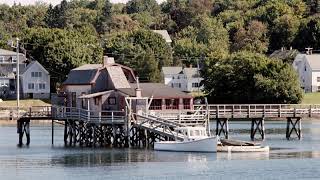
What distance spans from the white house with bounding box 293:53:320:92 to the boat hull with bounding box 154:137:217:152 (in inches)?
4104

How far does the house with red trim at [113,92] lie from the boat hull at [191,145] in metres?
7.14

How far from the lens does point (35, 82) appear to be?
606ft

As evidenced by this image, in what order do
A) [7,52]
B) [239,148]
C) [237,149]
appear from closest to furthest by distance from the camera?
[237,149], [239,148], [7,52]

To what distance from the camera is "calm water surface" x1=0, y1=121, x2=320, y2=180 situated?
246 ft

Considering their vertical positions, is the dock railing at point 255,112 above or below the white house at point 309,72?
below

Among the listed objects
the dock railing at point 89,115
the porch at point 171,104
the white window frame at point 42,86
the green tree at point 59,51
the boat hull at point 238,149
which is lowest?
the boat hull at point 238,149

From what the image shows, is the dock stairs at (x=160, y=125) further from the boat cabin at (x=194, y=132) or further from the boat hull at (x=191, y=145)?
the boat hull at (x=191, y=145)

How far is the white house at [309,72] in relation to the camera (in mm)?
192125

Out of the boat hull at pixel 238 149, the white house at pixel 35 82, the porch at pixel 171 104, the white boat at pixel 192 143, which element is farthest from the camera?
the white house at pixel 35 82

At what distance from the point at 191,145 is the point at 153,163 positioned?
7.48m

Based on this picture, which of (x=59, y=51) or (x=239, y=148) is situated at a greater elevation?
(x=59, y=51)

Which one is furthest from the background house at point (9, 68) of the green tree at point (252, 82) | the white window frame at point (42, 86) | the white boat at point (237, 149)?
the white boat at point (237, 149)

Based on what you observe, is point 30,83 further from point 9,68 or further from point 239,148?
point 239,148

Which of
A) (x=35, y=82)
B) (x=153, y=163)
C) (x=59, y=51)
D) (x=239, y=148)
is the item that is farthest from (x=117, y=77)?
(x=35, y=82)
